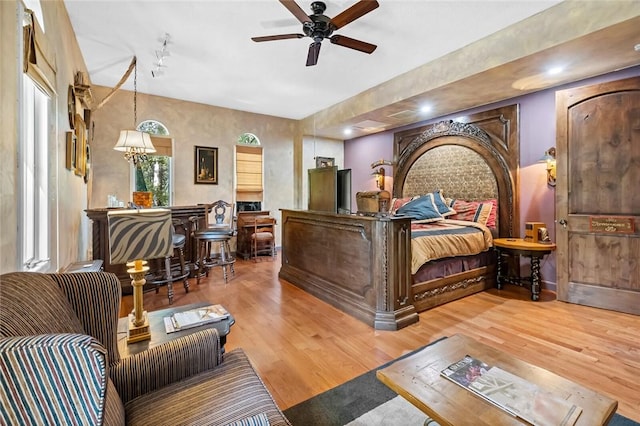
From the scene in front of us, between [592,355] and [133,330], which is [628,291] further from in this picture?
[133,330]

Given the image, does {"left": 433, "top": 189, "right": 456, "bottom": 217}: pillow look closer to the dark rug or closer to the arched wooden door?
the arched wooden door

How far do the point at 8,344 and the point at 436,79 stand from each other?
4.23m

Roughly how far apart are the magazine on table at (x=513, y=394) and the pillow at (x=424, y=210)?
3.16 m

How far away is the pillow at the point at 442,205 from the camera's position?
4.68 metres

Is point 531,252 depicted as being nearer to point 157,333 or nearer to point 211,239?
point 157,333

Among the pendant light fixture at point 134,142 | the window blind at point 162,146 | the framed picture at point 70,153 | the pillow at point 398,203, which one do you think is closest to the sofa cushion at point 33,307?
the framed picture at point 70,153

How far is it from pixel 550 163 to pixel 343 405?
3928 mm

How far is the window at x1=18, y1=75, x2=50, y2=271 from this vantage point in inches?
73.9

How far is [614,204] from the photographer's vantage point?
10.2 feet

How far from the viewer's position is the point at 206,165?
570cm

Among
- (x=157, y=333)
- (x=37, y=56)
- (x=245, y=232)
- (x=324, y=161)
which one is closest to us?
(x=157, y=333)

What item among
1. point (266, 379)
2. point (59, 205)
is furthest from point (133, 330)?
point (59, 205)

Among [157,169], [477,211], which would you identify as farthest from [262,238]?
[477,211]

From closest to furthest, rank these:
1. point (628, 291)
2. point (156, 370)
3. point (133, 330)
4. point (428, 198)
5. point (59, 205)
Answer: point (156, 370), point (133, 330), point (59, 205), point (628, 291), point (428, 198)
